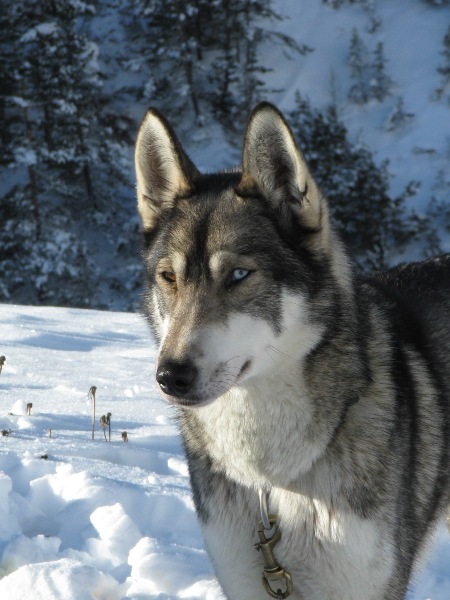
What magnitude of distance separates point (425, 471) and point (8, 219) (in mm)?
20988

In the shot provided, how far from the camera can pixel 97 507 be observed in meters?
3.38

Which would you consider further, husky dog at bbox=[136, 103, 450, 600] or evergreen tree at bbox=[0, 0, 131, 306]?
evergreen tree at bbox=[0, 0, 131, 306]

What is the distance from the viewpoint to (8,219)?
72.9 ft

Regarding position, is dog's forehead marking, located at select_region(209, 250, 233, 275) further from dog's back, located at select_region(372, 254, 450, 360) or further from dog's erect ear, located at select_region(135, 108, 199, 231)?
dog's back, located at select_region(372, 254, 450, 360)

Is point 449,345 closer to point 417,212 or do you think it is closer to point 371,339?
point 371,339

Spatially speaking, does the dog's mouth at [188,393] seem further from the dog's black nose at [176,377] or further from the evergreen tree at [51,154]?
the evergreen tree at [51,154]

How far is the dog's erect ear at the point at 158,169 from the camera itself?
262cm

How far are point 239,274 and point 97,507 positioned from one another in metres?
1.52

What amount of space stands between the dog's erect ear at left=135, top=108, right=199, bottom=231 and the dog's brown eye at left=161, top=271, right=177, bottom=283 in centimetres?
36

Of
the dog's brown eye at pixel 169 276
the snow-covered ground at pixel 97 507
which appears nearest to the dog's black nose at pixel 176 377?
the dog's brown eye at pixel 169 276

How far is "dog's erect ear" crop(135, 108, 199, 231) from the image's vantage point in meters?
2.62

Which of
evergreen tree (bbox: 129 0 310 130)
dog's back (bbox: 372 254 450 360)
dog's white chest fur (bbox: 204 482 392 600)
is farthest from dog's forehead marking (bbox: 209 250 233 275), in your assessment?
evergreen tree (bbox: 129 0 310 130)

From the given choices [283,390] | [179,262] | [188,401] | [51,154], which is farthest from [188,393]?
[51,154]

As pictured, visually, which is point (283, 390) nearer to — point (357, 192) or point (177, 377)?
point (177, 377)
